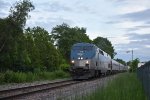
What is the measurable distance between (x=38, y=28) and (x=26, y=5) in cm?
4020

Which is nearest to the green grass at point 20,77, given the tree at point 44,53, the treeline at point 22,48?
the treeline at point 22,48

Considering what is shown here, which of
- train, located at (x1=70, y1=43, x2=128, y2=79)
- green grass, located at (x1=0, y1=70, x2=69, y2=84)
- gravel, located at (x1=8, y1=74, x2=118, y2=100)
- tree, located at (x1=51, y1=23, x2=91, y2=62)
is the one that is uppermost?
tree, located at (x1=51, y1=23, x2=91, y2=62)

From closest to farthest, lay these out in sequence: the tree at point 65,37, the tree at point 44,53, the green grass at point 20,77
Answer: the green grass at point 20,77 < the tree at point 44,53 < the tree at point 65,37

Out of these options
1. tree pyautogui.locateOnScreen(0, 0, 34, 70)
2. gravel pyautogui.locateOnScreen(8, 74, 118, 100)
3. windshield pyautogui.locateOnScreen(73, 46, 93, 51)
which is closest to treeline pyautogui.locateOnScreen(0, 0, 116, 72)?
tree pyautogui.locateOnScreen(0, 0, 34, 70)

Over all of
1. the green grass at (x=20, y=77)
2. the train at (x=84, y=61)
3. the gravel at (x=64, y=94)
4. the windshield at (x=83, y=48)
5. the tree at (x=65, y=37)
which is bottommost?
the gravel at (x=64, y=94)

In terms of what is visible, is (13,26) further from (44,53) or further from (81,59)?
(44,53)

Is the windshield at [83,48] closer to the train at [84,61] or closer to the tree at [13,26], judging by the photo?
the train at [84,61]

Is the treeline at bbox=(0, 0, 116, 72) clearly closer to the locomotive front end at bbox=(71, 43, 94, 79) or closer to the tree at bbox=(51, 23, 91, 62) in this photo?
the locomotive front end at bbox=(71, 43, 94, 79)

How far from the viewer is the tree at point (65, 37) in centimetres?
10668

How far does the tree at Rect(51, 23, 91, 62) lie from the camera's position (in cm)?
10668

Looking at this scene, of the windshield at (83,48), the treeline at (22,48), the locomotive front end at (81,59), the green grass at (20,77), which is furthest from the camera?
the windshield at (83,48)

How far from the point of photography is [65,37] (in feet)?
376

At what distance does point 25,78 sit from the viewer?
38.1m

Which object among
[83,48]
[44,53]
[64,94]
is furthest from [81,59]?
[64,94]
